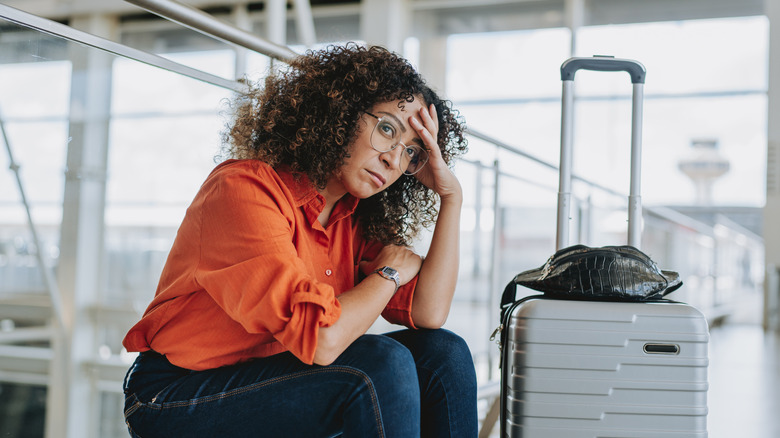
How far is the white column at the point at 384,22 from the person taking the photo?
6750 mm

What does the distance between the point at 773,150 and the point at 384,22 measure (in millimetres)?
3585

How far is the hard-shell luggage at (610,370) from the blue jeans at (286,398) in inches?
7.9

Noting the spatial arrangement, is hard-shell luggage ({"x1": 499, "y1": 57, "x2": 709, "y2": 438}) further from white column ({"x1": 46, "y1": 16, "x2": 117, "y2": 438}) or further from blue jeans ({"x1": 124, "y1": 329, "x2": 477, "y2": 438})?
white column ({"x1": 46, "y1": 16, "x2": 117, "y2": 438})

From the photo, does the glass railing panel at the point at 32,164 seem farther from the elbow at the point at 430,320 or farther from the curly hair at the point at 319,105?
the elbow at the point at 430,320

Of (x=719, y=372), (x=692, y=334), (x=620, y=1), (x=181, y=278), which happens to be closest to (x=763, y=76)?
(x=620, y=1)

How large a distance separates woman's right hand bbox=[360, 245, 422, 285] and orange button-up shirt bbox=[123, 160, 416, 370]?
0.37 feet

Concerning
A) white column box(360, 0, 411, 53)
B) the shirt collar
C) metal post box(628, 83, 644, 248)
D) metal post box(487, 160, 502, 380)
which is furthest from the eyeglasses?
white column box(360, 0, 411, 53)

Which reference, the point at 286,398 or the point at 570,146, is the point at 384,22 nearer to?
the point at 570,146

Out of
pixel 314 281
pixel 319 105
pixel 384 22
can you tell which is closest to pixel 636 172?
pixel 319 105

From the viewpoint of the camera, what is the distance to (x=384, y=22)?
6.77 metres

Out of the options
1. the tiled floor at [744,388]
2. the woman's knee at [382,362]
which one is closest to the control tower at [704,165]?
the tiled floor at [744,388]

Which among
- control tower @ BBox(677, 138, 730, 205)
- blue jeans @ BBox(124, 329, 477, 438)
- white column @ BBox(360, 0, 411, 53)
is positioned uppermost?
white column @ BBox(360, 0, 411, 53)

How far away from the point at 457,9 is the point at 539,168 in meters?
4.21

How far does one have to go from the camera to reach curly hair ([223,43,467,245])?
119 cm
